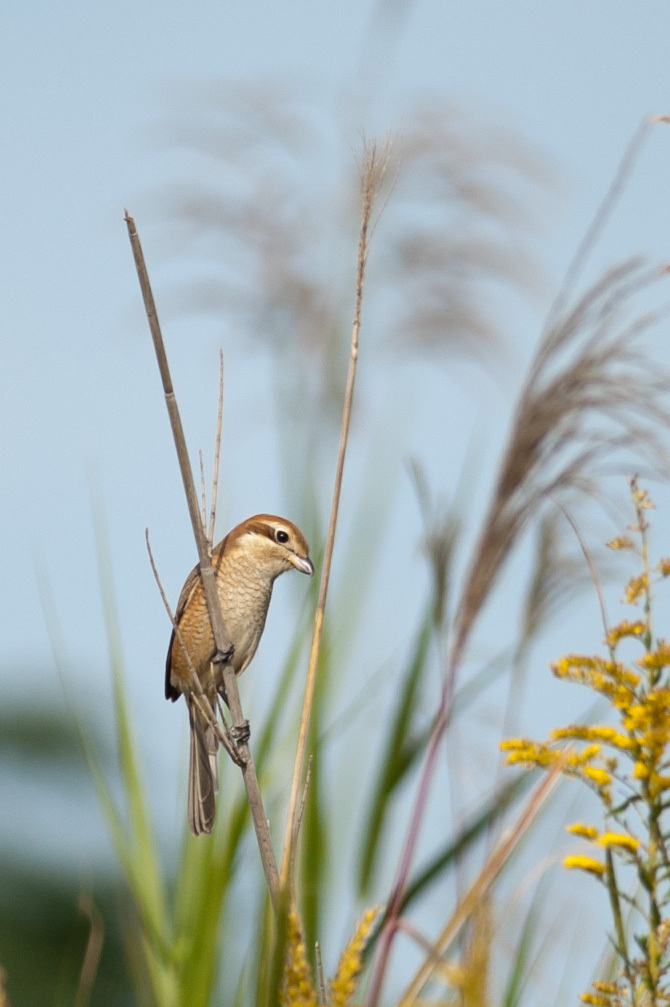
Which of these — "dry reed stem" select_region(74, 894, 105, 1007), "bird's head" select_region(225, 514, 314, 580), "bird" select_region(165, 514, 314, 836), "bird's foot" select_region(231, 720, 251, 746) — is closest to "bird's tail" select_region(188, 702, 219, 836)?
"bird" select_region(165, 514, 314, 836)

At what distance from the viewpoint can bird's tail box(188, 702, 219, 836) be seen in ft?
7.00

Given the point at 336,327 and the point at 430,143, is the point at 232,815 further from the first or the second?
the point at 430,143

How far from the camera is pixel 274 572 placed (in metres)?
2.57

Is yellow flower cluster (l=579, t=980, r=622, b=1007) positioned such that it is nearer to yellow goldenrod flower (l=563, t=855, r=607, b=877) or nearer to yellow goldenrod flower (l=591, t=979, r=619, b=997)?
yellow goldenrod flower (l=591, t=979, r=619, b=997)

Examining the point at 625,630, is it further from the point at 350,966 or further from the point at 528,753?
the point at 350,966

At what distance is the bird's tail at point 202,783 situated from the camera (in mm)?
2135

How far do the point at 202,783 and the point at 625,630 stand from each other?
1167 millimetres

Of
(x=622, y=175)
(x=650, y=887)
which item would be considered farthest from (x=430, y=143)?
(x=650, y=887)

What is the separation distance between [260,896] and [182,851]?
0.22 meters

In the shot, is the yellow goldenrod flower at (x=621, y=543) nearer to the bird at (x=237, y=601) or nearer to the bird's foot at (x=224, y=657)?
the bird's foot at (x=224, y=657)

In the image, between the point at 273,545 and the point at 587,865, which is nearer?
the point at 587,865

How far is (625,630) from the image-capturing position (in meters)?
1.34

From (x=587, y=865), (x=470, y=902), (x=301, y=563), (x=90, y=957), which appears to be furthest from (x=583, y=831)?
(x=301, y=563)

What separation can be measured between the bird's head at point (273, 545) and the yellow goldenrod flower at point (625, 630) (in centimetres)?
104
